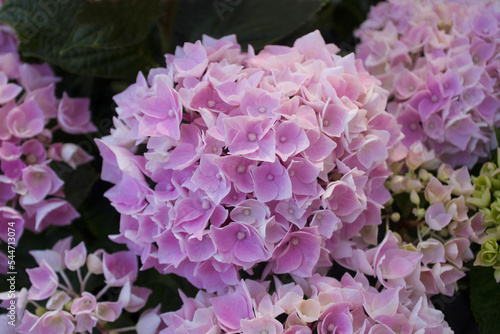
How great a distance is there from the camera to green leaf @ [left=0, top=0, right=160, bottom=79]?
817mm

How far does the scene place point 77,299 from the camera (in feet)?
2.21

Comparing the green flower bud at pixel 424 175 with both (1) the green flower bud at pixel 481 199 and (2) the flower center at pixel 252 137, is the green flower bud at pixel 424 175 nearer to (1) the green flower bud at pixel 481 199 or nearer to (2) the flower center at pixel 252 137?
(1) the green flower bud at pixel 481 199

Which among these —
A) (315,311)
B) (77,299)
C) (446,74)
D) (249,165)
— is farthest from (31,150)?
(446,74)

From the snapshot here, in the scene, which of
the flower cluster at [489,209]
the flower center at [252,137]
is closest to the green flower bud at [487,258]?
the flower cluster at [489,209]

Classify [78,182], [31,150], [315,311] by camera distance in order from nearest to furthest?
1. [315,311]
2. [31,150]
3. [78,182]

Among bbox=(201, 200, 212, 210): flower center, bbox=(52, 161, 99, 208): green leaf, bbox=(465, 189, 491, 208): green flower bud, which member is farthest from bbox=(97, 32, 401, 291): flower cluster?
bbox=(52, 161, 99, 208): green leaf

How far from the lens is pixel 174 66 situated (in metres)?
0.68

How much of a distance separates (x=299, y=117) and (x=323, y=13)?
0.57 meters

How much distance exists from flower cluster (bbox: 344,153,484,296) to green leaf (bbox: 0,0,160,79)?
0.48 meters

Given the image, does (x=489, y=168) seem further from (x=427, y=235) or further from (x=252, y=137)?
(x=252, y=137)

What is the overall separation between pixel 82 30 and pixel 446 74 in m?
0.55

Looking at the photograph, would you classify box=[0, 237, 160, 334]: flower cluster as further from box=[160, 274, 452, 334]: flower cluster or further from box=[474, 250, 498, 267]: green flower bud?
box=[474, 250, 498, 267]: green flower bud

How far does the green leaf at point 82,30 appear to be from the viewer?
82 cm

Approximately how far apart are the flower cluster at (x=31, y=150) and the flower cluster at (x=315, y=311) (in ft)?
0.96
